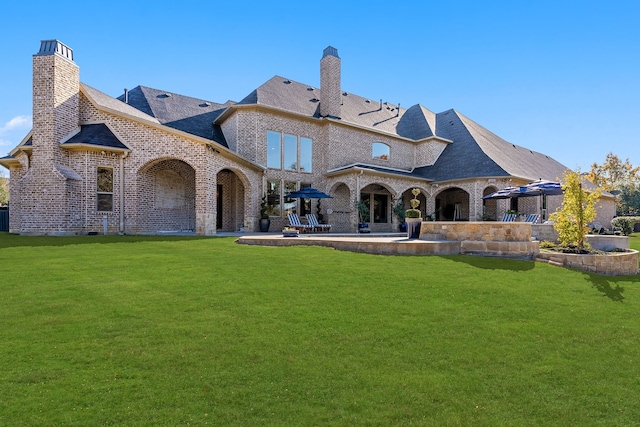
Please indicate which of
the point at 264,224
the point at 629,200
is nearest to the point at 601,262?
the point at 264,224

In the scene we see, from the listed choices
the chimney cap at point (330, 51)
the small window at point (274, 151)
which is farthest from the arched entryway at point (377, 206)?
the chimney cap at point (330, 51)

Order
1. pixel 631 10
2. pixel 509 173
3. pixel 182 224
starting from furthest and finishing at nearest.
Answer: pixel 509 173, pixel 182 224, pixel 631 10

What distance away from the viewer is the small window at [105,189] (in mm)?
14461

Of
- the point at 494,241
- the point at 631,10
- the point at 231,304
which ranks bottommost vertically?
the point at 231,304

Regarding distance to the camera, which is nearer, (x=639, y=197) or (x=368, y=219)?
(x=368, y=219)

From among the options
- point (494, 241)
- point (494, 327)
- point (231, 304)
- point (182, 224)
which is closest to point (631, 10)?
point (494, 241)

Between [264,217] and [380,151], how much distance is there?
10.5 metres

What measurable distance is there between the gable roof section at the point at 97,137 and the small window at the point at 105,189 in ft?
3.61

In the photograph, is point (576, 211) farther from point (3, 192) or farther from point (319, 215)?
point (3, 192)

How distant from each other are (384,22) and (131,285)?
13.4m

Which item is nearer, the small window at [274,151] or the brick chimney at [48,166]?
the brick chimney at [48,166]

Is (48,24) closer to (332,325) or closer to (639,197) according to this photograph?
(332,325)

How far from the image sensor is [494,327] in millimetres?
4426

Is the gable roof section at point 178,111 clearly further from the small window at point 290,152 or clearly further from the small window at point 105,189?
the small window at point 105,189
